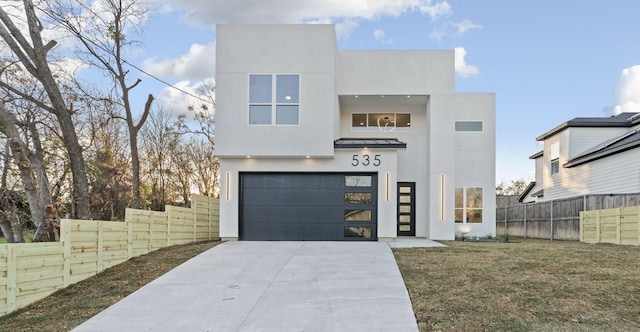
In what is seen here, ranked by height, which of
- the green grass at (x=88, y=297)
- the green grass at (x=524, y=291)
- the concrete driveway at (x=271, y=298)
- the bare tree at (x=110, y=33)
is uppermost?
the bare tree at (x=110, y=33)

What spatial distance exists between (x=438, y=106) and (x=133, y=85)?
11412mm

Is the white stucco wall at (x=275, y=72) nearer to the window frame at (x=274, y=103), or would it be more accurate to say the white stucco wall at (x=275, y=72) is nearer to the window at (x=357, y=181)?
the window frame at (x=274, y=103)

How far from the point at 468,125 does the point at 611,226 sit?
210 inches

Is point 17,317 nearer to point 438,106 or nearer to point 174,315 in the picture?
point 174,315

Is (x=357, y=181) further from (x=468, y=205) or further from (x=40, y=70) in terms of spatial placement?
(x=40, y=70)

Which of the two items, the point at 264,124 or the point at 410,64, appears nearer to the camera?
the point at 264,124

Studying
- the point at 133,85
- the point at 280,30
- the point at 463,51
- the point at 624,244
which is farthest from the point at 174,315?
the point at 463,51

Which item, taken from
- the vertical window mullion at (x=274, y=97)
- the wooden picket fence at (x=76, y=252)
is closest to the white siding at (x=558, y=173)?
the vertical window mullion at (x=274, y=97)

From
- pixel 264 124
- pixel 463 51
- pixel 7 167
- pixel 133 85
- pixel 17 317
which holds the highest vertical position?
pixel 463 51

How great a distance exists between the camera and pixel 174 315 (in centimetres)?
567

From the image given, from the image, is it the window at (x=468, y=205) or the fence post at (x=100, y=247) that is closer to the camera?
the fence post at (x=100, y=247)

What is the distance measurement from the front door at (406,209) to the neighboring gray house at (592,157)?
8.18 metres

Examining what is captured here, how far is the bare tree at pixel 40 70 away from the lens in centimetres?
972

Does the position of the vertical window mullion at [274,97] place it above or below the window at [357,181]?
above
